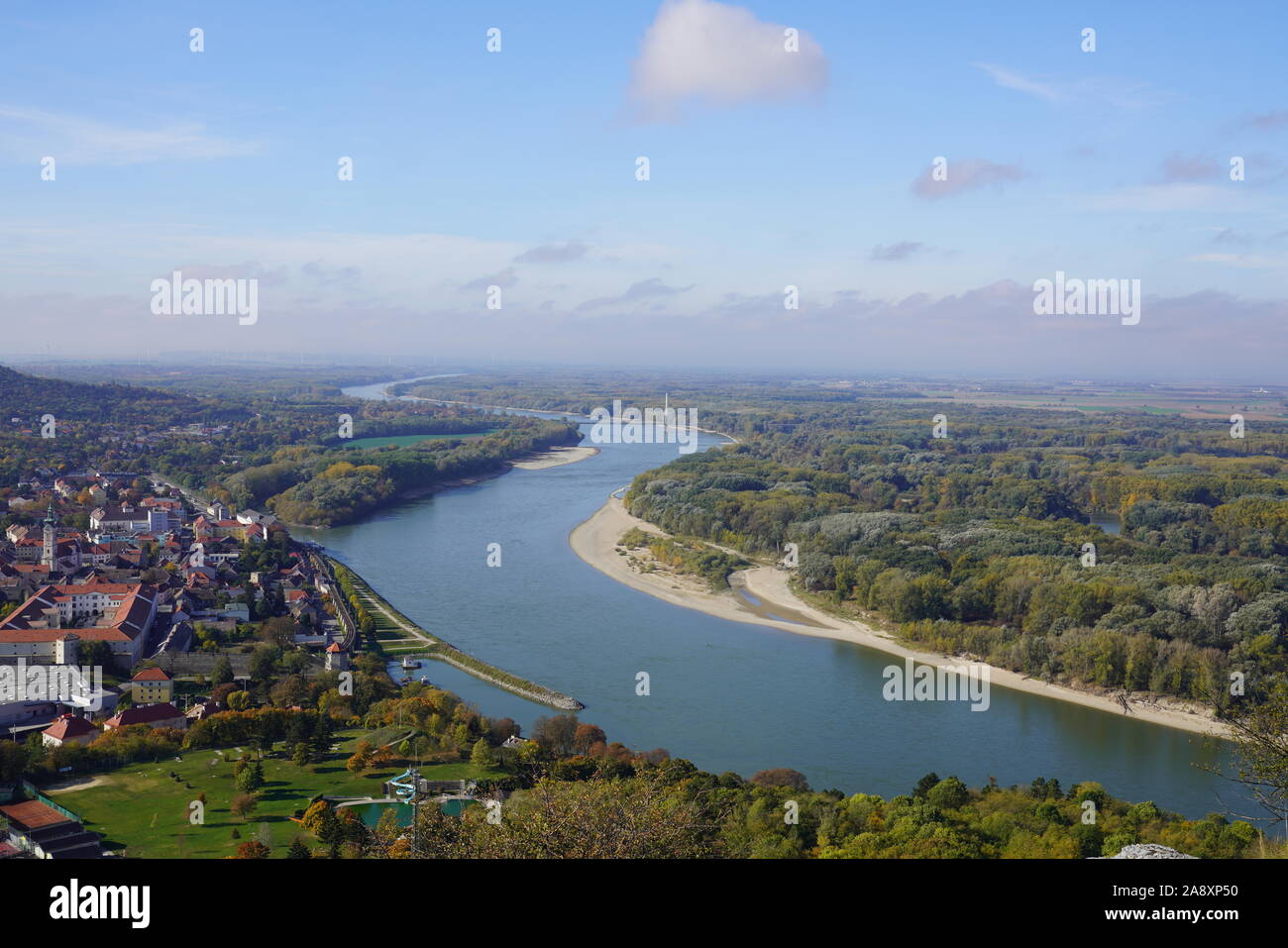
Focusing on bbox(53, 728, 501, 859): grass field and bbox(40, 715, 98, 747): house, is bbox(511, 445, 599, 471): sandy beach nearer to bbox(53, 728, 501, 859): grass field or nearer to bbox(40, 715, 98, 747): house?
bbox(40, 715, 98, 747): house

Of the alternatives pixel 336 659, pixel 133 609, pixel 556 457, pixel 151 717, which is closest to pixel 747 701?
pixel 336 659

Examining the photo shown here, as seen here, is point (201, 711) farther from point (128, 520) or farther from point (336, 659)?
point (128, 520)

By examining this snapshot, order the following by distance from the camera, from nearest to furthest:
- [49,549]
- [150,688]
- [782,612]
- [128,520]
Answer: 1. [150,688]
2. [782,612]
3. [49,549]
4. [128,520]

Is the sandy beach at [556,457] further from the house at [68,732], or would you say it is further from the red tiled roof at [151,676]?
the house at [68,732]

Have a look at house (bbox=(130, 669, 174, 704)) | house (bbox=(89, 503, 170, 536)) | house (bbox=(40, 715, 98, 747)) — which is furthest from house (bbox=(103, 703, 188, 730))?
house (bbox=(89, 503, 170, 536))

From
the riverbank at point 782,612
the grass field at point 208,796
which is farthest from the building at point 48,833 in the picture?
the riverbank at point 782,612

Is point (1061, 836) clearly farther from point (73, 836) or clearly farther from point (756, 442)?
point (756, 442)
